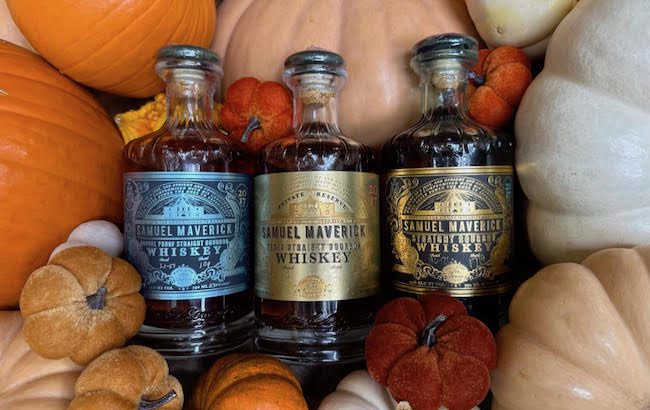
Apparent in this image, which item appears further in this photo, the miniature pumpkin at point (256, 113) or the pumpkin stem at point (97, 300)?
the miniature pumpkin at point (256, 113)

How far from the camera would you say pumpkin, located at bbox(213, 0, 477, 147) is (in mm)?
831

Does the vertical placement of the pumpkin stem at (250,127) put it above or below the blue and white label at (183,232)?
above

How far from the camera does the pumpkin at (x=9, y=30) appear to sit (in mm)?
934

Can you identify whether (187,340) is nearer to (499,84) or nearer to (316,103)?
(316,103)

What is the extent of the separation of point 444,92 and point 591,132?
22 cm

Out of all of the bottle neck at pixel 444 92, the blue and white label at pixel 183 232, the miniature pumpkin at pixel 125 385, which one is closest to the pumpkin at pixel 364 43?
the bottle neck at pixel 444 92

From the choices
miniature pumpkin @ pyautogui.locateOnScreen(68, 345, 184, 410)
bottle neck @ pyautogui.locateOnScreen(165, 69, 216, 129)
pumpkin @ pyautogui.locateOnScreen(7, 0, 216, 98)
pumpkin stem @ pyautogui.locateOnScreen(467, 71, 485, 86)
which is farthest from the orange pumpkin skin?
pumpkin stem @ pyautogui.locateOnScreen(467, 71, 485, 86)

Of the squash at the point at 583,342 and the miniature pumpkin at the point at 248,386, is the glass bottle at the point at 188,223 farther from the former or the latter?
the squash at the point at 583,342

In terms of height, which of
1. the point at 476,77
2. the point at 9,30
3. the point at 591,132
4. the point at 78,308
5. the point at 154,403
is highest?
the point at 9,30

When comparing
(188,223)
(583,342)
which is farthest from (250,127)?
(583,342)

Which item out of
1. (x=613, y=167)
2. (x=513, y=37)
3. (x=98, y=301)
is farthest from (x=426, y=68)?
(x=98, y=301)

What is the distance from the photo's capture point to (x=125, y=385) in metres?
0.58

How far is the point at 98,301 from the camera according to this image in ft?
2.05

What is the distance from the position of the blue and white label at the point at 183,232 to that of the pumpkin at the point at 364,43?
0.81 ft
